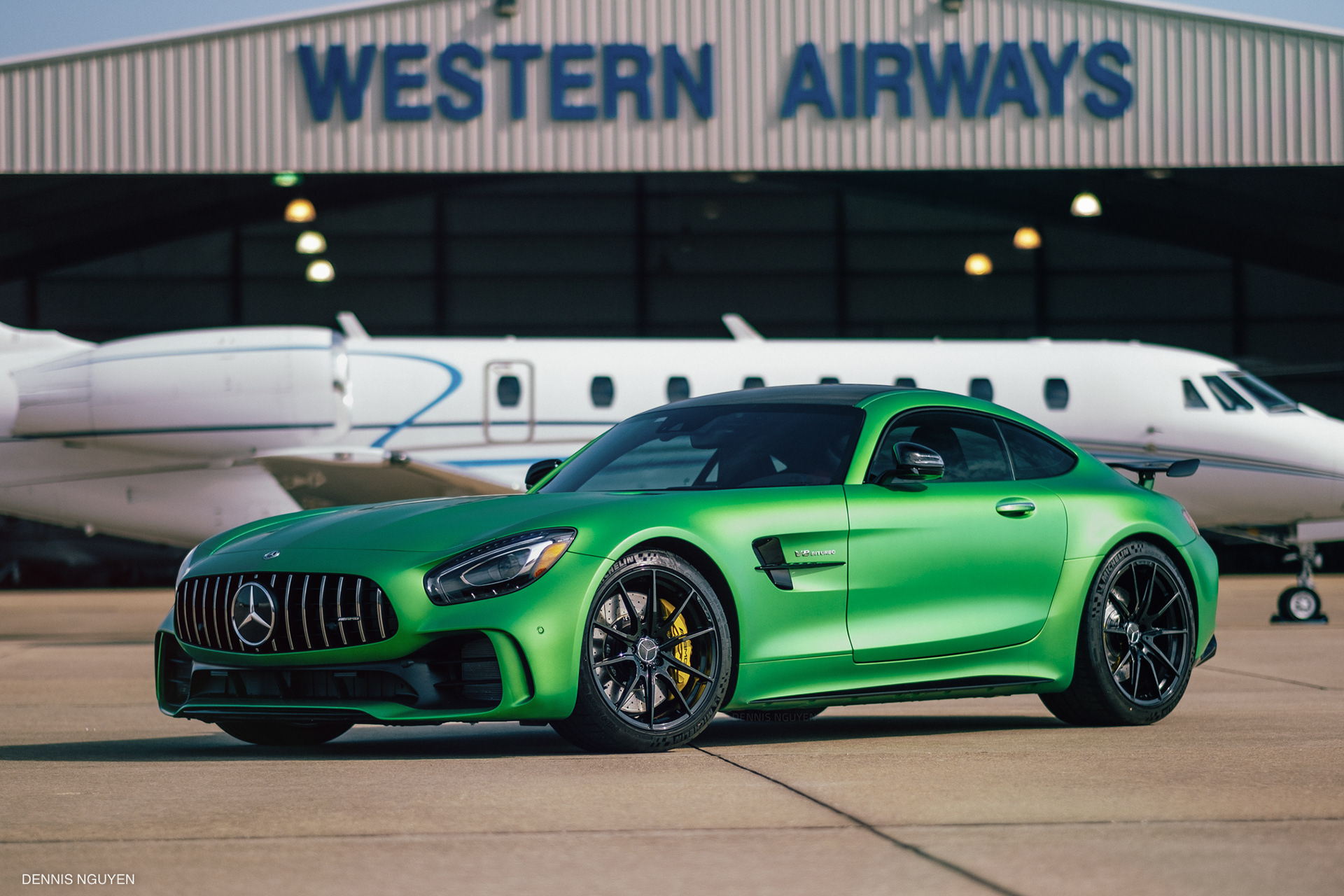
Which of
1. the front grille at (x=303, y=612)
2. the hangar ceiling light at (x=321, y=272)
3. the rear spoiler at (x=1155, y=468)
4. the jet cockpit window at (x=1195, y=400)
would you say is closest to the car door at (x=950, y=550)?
the rear spoiler at (x=1155, y=468)

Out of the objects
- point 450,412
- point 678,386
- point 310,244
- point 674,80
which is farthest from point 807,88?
point 310,244

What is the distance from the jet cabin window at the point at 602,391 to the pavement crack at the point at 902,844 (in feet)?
40.2

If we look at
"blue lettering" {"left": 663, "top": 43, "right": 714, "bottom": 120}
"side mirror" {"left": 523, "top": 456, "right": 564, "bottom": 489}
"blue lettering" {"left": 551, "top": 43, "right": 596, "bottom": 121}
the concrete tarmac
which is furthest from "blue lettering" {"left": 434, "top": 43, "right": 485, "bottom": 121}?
"side mirror" {"left": 523, "top": 456, "right": 564, "bottom": 489}

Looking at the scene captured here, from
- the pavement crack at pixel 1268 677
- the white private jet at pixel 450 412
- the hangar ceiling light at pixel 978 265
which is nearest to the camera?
the pavement crack at pixel 1268 677

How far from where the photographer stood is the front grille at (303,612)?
6.11m

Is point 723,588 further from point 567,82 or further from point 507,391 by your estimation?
point 567,82

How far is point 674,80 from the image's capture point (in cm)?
2255

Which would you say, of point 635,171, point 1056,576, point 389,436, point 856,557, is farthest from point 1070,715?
point 635,171

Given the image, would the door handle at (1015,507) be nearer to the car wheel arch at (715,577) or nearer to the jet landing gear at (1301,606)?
the car wheel arch at (715,577)

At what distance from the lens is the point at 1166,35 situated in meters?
23.0

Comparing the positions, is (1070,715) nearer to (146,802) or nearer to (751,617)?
(751,617)

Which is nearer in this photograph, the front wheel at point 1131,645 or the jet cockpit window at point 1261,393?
the front wheel at point 1131,645

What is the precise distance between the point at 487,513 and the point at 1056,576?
99.6 inches

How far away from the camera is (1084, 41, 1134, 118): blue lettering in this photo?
74.7 ft
